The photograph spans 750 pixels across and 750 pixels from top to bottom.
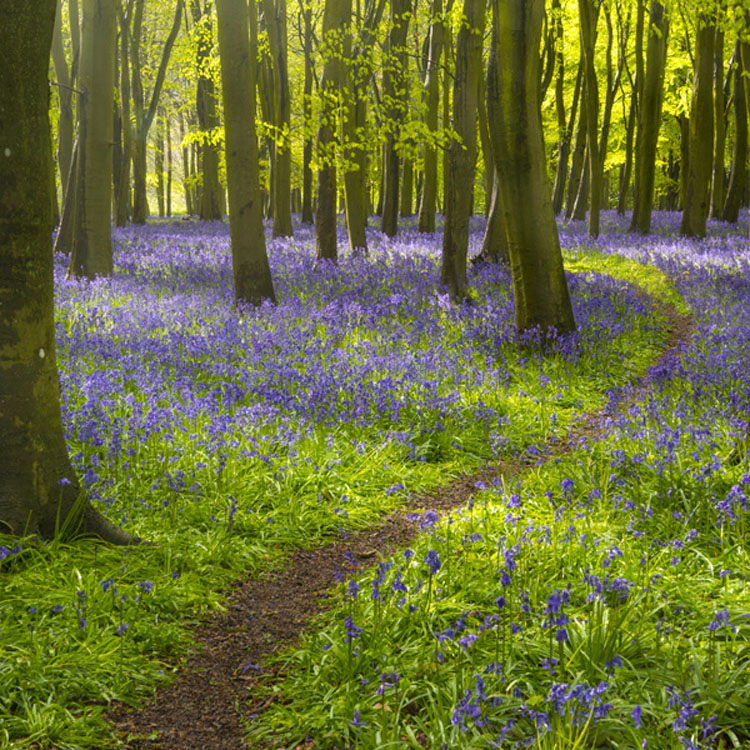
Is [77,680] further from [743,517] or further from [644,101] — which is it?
[644,101]

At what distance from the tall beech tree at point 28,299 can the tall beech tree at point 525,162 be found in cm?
599

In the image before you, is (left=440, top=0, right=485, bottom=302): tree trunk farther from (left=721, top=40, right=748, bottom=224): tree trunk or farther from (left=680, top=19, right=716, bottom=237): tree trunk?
(left=721, top=40, right=748, bottom=224): tree trunk

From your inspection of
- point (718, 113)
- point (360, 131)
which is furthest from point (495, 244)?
point (718, 113)

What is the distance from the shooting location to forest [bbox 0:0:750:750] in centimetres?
296

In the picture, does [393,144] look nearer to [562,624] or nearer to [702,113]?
[702,113]

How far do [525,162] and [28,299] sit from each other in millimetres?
6488

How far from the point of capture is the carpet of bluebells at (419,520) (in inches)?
113

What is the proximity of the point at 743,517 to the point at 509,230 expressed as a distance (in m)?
5.32

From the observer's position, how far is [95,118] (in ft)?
39.9

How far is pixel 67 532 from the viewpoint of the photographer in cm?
408

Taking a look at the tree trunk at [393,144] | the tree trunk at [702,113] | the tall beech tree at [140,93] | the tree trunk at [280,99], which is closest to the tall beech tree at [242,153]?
the tree trunk at [393,144]

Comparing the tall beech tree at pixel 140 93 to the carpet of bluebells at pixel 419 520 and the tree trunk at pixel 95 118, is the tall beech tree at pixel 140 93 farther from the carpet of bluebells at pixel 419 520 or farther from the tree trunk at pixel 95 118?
the carpet of bluebells at pixel 419 520

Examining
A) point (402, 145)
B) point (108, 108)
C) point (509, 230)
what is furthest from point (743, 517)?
point (108, 108)

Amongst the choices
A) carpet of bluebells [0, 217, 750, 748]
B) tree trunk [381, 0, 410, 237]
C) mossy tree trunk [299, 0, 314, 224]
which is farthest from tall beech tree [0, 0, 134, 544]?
tree trunk [381, 0, 410, 237]
